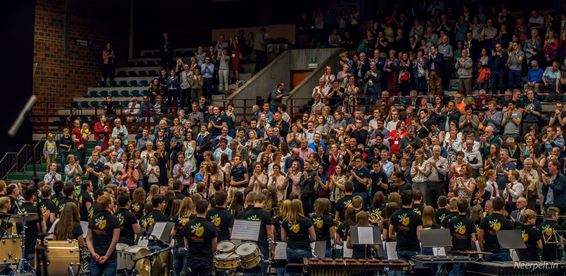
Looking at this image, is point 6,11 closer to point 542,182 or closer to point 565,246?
point 542,182

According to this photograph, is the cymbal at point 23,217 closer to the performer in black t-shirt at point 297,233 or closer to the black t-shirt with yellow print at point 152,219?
the black t-shirt with yellow print at point 152,219

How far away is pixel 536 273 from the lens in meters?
14.7

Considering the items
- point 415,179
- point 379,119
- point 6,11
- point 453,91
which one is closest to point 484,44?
point 453,91

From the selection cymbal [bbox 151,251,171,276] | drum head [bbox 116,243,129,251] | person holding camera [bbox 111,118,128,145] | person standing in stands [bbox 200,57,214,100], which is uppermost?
person standing in stands [bbox 200,57,214,100]

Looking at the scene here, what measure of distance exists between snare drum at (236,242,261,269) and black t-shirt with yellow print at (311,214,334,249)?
1.14 metres

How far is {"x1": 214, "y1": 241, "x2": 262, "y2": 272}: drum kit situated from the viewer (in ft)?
49.8

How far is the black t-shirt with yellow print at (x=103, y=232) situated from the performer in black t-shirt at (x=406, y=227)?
14.5 feet

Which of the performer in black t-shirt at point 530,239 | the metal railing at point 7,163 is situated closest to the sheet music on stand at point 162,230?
the performer in black t-shirt at point 530,239

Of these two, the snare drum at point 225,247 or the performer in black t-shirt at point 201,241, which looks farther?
the snare drum at point 225,247

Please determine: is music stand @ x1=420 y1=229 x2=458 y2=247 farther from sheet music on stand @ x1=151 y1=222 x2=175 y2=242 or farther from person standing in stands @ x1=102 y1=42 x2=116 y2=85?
person standing in stands @ x1=102 y1=42 x2=116 y2=85

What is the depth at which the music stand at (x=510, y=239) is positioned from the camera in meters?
14.9

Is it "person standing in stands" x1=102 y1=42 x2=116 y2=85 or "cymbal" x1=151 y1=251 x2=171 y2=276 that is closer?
"cymbal" x1=151 y1=251 x2=171 y2=276

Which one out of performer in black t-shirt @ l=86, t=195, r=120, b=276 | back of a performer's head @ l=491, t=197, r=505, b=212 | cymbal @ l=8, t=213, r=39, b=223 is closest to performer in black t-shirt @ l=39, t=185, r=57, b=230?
cymbal @ l=8, t=213, r=39, b=223

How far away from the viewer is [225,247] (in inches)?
606
